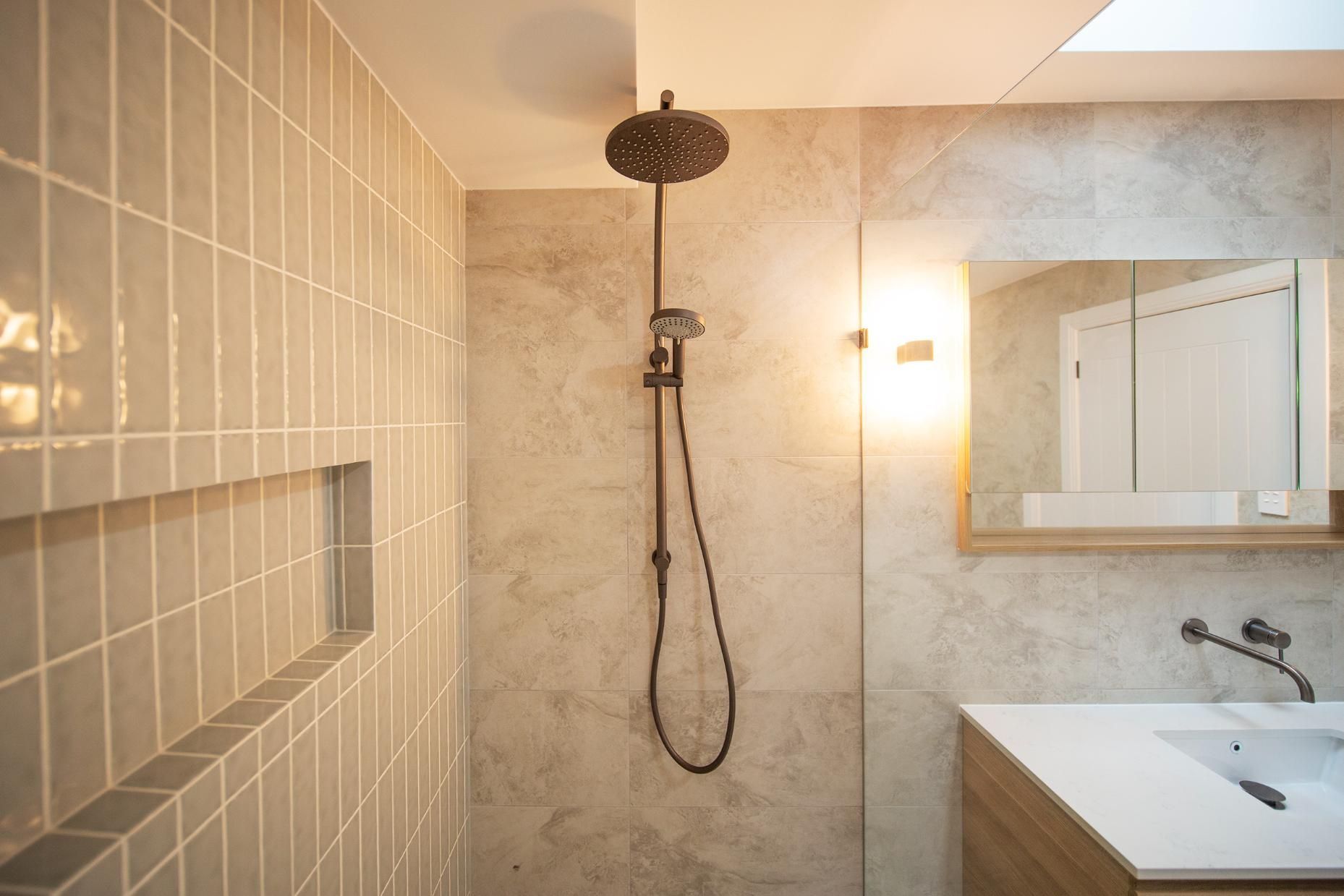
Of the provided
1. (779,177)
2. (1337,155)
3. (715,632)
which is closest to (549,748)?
(715,632)

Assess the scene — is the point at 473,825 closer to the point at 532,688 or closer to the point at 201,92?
the point at 532,688

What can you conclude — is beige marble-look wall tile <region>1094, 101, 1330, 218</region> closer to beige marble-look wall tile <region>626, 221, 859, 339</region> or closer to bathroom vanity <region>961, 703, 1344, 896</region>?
beige marble-look wall tile <region>626, 221, 859, 339</region>

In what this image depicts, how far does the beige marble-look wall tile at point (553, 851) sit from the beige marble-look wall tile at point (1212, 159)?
1.61 m

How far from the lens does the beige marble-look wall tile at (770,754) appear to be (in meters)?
1.26

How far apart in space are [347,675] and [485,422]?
639 mm

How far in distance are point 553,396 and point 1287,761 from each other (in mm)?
1412

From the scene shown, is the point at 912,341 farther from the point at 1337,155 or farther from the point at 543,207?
the point at 543,207

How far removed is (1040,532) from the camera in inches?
42.3

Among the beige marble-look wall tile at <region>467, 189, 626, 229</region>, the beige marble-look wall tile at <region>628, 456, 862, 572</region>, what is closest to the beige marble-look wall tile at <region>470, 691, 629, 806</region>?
the beige marble-look wall tile at <region>628, 456, 862, 572</region>

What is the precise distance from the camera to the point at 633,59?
872 mm

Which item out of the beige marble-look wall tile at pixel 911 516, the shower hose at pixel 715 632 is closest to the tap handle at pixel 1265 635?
the beige marble-look wall tile at pixel 911 516

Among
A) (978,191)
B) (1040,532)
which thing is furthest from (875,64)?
(1040,532)

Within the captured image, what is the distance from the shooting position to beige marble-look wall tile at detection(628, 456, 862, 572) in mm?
1261

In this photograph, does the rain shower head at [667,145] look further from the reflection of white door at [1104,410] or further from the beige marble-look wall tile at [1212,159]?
the reflection of white door at [1104,410]
